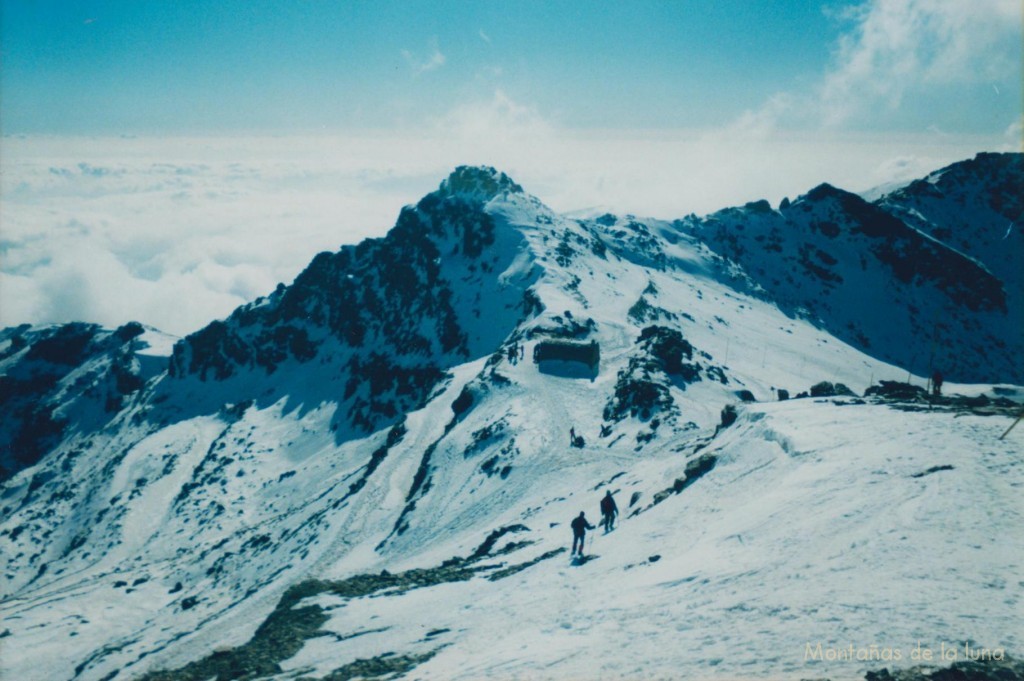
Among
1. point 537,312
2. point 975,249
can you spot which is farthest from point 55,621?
point 975,249

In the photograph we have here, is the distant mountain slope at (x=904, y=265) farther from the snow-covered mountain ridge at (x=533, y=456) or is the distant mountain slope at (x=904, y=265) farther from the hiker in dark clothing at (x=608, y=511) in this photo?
the hiker in dark clothing at (x=608, y=511)

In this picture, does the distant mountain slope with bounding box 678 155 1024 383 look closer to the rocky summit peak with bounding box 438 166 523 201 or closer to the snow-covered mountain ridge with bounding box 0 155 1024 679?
the snow-covered mountain ridge with bounding box 0 155 1024 679

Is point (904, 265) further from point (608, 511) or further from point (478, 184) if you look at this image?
point (608, 511)

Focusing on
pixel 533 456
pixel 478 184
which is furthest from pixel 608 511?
pixel 478 184

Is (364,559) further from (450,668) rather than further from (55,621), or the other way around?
(55,621)

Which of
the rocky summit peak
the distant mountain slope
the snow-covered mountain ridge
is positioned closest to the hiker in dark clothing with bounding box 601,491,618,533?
the snow-covered mountain ridge

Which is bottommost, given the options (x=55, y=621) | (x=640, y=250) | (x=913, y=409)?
(x=55, y=621)

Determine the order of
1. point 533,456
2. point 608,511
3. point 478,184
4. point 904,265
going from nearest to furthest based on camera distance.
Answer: point 608,511 < point 533,456 < point 478,184 < point 904,265
